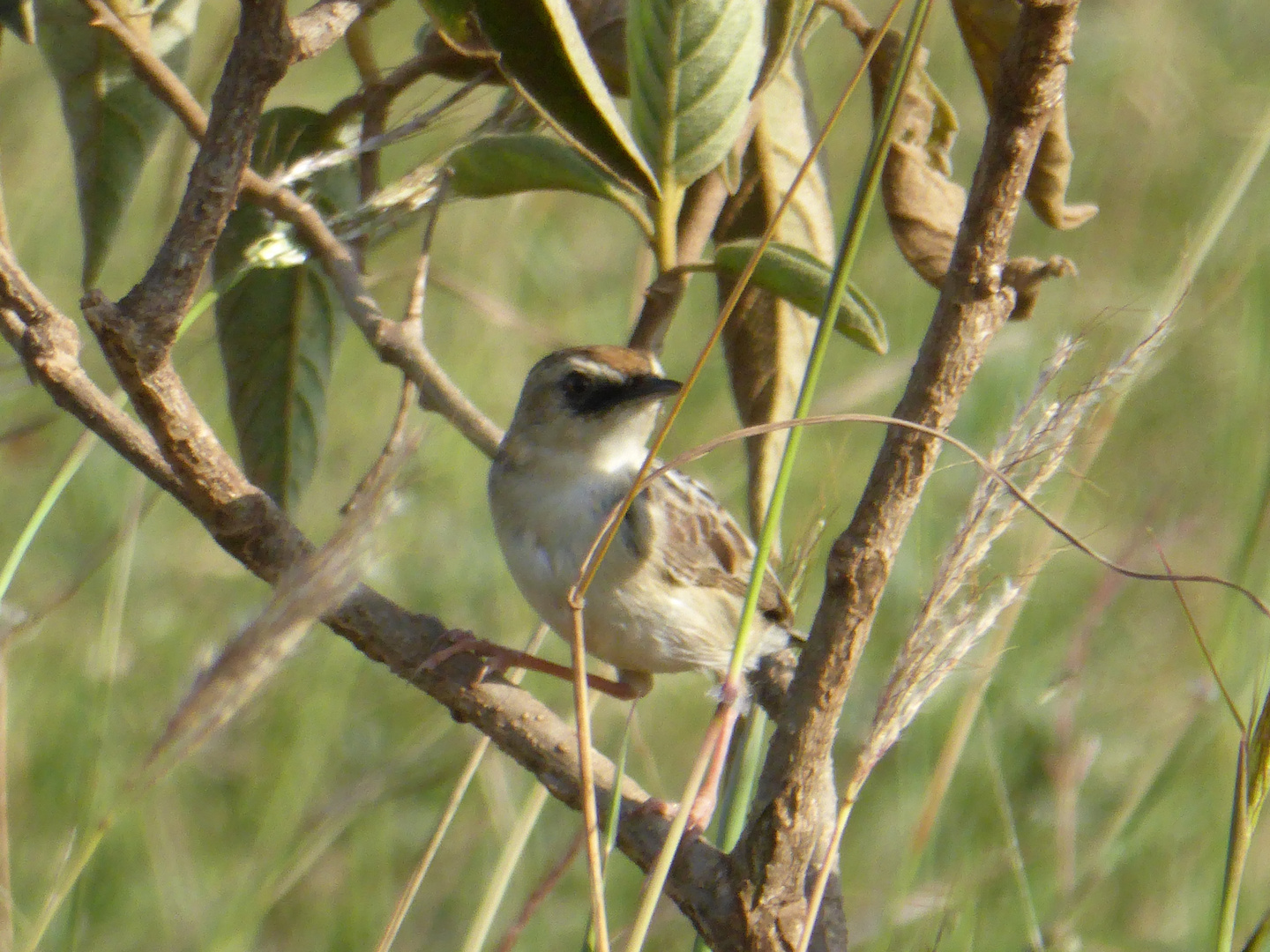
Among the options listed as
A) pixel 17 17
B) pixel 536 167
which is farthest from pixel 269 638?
pixel 17 17

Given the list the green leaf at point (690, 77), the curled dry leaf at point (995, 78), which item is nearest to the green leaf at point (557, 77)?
the green leaf at point (690, 77)

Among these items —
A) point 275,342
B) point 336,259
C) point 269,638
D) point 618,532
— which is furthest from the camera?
point 618,532

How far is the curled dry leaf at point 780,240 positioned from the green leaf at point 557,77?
1.46 ft

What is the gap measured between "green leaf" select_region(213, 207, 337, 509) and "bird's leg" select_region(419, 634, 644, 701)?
40 centimetres

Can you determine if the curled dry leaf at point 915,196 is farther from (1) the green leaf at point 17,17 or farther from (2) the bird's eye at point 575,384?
(2) the bird's eye at point 575,384

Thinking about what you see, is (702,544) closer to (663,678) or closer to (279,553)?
(279,553)

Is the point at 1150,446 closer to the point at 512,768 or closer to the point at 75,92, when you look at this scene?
the point at 512,768

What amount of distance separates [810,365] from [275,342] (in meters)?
1.09

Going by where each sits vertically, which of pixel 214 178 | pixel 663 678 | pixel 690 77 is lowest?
pixel 663 678

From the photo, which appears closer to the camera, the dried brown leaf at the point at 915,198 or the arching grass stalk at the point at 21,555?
the arching grass stalk at the point at 21,555

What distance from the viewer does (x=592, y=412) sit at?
3396mm

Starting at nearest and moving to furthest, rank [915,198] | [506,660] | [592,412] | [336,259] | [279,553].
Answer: [279,553] → [915,198] → [336,259] → [506,660] → [592,412]

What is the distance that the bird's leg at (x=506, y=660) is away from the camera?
2.15m

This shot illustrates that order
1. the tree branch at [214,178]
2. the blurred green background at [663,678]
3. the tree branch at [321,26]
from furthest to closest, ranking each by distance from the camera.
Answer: the blurred green background at [663,678]
the tree branch at [321,26]
the tree branch at [214,178]
